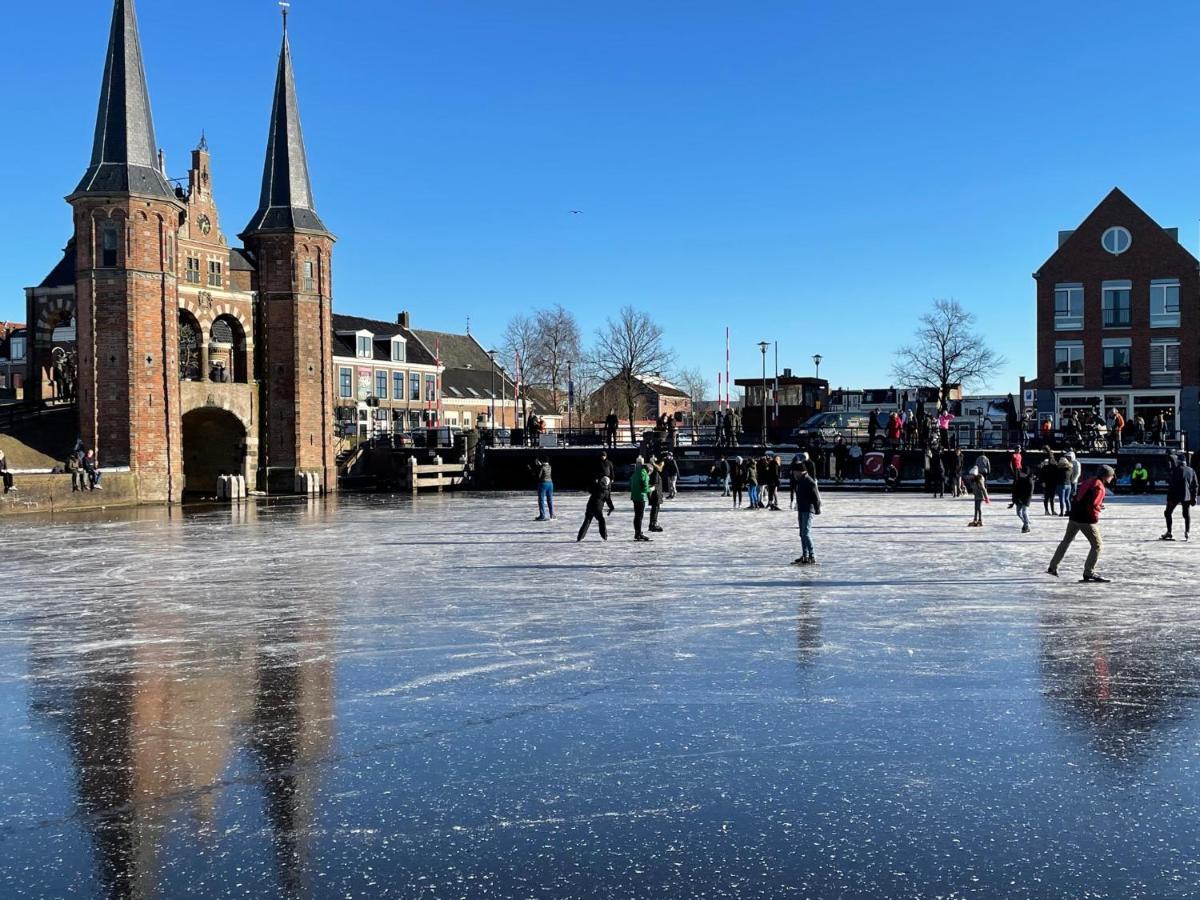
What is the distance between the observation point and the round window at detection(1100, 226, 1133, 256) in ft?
172

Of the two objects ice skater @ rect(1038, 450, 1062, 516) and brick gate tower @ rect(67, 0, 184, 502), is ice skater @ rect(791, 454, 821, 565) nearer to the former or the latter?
ice skater @ rect(1038, 450, 1062, 516)

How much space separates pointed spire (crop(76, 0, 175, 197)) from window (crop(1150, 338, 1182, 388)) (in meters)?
45.5

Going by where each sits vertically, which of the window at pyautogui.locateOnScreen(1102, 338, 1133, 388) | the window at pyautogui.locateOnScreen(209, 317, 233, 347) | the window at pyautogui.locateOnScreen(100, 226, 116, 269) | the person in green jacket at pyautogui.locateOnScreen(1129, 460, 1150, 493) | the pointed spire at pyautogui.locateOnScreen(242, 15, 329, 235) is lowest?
the person in green jacket at pyautogui.locateOnScreen(1129, 460, 1150, 493)

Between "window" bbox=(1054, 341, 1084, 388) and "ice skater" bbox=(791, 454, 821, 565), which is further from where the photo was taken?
"window" bbox=(1054, 341, 1084, 388)

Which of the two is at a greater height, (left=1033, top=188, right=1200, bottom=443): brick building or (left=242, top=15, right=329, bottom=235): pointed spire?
(left=242, top=15, right=329, bottom=235): pointed spire

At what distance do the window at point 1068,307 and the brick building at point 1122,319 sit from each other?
0.16 ft

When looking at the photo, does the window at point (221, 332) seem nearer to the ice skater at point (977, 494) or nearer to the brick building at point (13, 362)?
the brick building at point (13, 362)

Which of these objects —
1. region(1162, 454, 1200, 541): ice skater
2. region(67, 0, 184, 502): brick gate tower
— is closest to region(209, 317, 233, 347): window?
region(67, 0, 184, 502): brick gate tower

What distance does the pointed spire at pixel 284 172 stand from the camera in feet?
159

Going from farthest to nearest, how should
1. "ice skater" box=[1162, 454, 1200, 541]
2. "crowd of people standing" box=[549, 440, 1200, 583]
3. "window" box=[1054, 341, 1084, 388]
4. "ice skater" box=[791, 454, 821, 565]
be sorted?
"window" box=[1054, 341, 1084, 388]
"ice skater" box=[1162, 454, 1200, 541]
"ice skater" box=[791, 454, 821, 565]
"crowd of people standing" box=[549, 440, 1200, 583]

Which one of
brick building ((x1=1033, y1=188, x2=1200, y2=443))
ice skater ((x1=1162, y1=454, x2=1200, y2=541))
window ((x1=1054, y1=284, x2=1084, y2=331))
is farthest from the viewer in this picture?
window ((x1=1054, y1=284, x2=1084, y2=331))

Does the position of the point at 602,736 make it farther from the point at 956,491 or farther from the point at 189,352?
the point at 189,352

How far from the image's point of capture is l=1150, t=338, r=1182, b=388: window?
5203cm

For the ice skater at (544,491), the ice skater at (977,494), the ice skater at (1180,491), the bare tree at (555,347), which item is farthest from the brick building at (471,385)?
the ice skater at (1180,491)
